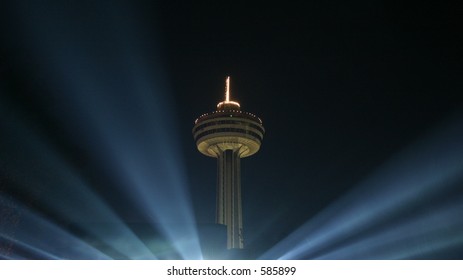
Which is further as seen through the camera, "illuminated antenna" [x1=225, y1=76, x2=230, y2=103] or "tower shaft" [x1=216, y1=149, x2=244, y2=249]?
"illuminated antenna" [x1=225, y1=76, x2=230, y2=103]

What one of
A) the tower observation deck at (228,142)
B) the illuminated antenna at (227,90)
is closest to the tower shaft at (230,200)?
the tower observation deck at (228,142)

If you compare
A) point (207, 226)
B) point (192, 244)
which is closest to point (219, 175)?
point (207, 226)

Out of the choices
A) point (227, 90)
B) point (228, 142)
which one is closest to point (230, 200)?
point (228, 142)

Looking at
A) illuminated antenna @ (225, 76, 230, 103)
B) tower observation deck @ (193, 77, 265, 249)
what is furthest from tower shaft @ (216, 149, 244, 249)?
illuminated antenna @ (225, 76, 230, 103)

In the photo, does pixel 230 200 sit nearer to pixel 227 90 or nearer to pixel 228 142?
pixel 228 142

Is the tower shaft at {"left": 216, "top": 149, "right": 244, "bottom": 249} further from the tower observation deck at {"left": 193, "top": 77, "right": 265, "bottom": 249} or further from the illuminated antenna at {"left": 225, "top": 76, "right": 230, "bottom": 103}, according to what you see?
the illuminated antenna at {"left": 225, "top": 76, "right": 230, "bottom": 103}

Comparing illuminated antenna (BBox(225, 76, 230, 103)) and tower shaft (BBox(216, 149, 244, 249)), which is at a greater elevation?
illuminated antenna (BBox(225, 76, 230, 103))
